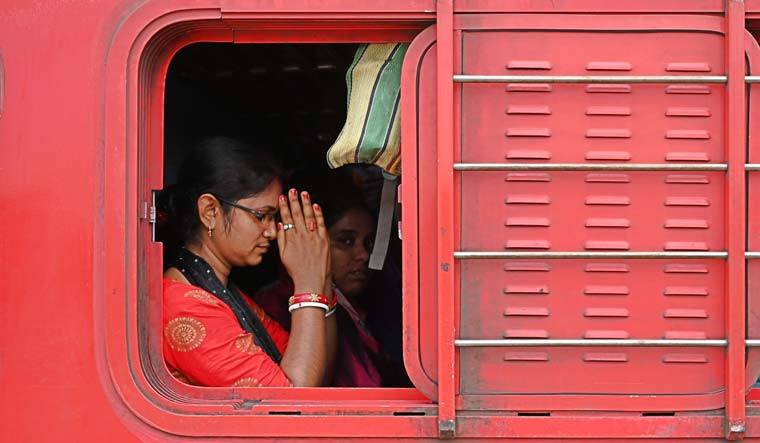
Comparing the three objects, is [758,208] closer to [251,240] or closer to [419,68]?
[419,68]

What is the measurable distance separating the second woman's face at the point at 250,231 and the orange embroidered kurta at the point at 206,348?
0.24 m

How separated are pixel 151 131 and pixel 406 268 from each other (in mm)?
652

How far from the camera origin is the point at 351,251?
3.26m

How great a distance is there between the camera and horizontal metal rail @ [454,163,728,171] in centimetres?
209

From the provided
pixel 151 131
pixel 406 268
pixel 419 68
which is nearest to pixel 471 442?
pixel 406 268

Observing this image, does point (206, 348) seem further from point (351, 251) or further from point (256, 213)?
point (351, 251)

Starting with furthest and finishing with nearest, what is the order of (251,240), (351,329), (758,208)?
(351,329) → (251,240) → (758,208)

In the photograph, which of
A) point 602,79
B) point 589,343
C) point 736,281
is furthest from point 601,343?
point 602,79

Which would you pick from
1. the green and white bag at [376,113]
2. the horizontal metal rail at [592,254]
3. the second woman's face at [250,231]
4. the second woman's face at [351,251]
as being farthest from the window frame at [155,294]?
the second woman's face at [351,251]

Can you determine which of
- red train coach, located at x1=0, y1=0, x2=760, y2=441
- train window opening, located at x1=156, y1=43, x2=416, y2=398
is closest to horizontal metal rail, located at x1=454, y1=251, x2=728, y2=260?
red train coach, located at x1=0, y1=0, x2=760, y2=441

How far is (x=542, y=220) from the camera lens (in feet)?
6.93

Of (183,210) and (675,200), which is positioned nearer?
(675,200)

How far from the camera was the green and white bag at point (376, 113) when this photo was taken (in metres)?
2.30

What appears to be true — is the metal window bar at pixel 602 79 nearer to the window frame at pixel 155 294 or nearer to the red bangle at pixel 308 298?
the window frame at pixel 155 294
